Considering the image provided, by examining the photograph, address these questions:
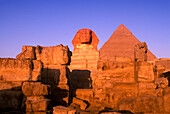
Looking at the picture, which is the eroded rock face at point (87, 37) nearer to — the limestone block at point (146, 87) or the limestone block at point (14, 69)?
the limestone block at point (146, 87)

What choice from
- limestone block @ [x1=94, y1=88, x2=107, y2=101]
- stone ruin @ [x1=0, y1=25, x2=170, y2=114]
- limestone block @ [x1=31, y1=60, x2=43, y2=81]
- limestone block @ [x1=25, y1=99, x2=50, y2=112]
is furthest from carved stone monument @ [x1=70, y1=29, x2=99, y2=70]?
limestone block @ [x1=25, y1=99, x2=50, y2=112]

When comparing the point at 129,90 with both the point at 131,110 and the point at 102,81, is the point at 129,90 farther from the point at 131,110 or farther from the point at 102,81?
the point at 131,110

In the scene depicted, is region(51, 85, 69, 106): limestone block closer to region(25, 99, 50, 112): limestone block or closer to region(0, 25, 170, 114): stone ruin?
region(0, 25, 170, 114): stone ruin

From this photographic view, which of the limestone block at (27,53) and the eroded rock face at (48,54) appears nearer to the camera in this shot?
the eroded rock face at (48,54)

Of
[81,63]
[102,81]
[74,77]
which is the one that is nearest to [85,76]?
[74,77]

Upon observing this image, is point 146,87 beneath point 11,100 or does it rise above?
above

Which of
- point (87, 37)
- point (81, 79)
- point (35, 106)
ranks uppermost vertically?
point (87, 37)

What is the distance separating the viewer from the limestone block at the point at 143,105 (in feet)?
15.0

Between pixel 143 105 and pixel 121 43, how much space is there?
251 feet

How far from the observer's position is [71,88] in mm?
7766

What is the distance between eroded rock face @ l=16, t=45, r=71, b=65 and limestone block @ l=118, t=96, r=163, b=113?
3.83 metres

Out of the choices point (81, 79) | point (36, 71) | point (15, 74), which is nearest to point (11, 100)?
point (15, 74)

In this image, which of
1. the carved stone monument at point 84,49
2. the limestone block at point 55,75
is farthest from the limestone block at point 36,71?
the carved stone monument at point 84,49

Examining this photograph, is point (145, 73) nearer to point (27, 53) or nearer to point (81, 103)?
point (81, 103)
